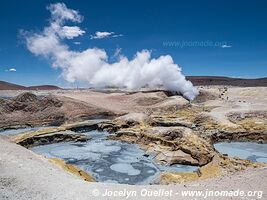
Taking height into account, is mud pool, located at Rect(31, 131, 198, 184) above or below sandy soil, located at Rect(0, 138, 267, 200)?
below

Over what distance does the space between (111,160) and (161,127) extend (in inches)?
251

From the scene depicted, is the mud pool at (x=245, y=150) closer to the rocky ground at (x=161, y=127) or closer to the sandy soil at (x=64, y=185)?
the rocky ground at (x=161, y=127)

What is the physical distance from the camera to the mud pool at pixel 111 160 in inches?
669

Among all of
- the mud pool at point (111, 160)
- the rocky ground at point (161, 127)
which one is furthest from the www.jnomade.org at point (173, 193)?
the mud pool at point (111, 160)

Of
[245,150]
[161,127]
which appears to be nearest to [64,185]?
[161,127]

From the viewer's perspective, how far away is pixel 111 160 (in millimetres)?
19984

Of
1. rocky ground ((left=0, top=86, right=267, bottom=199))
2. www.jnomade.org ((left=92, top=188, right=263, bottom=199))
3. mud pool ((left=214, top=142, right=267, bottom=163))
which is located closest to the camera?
www.jnomade.org ((left=92, top=188, right=263, bottom=199))

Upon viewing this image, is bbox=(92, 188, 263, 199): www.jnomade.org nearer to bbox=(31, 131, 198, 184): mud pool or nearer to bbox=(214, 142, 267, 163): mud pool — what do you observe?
bbox=(31, 131, 198, 184): mud pool

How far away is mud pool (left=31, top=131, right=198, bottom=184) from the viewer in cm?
1698

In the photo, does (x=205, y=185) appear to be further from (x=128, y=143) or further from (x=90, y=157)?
(x=128, y=143)

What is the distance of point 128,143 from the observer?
24266mm

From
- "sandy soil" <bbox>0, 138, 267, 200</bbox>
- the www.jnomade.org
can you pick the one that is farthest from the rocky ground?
the www.jnomade.org

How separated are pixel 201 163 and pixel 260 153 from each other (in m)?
5.32

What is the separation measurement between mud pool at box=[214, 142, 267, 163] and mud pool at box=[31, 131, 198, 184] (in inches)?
178
